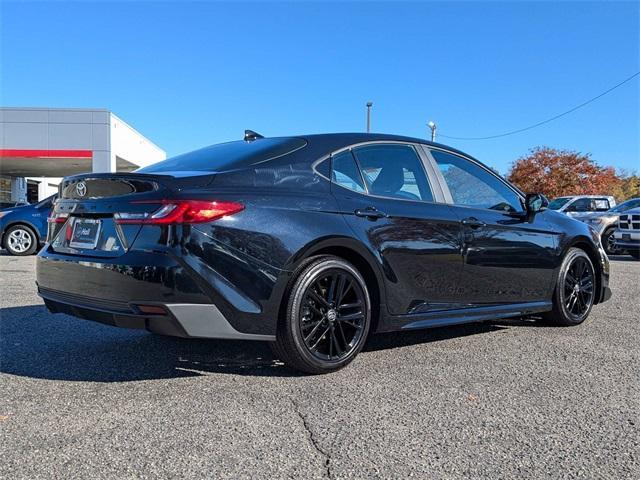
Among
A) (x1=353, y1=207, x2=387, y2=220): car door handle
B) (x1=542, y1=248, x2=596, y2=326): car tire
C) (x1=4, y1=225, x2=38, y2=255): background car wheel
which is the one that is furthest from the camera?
(x1=4, y1=225, x2=38, y2=255): background car wheel

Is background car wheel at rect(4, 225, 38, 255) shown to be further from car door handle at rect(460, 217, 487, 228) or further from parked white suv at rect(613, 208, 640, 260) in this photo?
parked white suv at rect(613, 208, 640, 260)

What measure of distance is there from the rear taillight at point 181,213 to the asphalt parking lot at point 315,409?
96cm

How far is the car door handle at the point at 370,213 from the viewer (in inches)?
143

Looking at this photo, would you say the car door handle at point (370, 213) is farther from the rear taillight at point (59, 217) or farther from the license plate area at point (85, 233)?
the rear taillight at point (59, 217)

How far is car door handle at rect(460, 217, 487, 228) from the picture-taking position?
4.27 metres

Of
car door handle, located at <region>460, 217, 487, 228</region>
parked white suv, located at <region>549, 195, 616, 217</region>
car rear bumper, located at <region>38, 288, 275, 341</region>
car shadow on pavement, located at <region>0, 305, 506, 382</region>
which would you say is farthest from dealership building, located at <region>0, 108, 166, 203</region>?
car rear bumper, located at <region>38, 288, 275, 341</region>

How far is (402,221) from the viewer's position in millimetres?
3836

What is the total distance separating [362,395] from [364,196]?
1306 mm

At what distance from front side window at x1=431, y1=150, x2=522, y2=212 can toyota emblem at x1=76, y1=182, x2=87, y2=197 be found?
8.36ft

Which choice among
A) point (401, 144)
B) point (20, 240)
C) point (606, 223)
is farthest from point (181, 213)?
point (606, 223)

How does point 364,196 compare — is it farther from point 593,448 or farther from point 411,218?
point 593,448

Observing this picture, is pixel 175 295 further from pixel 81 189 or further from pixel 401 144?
pixel 401 144

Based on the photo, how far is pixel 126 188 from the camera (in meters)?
3.19

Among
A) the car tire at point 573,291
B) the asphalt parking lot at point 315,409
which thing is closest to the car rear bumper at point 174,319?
the asphalt parking lot at point 315,409
